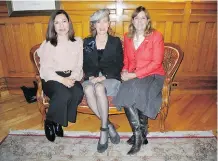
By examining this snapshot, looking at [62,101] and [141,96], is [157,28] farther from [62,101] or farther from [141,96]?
[62,101]

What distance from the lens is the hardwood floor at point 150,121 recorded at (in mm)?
2754

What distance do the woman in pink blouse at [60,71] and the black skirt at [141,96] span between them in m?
0.44

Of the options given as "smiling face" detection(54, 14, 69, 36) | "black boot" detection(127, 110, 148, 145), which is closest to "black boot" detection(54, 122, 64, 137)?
"black boot" detection(127, 110, 148, 145)

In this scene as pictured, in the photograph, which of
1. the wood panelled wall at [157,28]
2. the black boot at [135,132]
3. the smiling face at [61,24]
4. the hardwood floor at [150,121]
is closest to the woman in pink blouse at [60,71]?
the smiling face at [61,24]

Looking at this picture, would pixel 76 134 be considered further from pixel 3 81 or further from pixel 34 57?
pixel 3 81

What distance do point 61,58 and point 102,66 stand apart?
1.52 feet

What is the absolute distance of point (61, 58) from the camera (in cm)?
254

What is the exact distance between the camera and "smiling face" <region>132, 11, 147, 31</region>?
239 centimetres

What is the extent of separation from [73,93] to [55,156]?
65cm

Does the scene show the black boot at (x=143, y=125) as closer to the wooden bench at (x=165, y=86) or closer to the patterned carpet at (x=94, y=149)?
the patterned carpet at (x=94, y=149)

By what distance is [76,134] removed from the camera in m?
2.62

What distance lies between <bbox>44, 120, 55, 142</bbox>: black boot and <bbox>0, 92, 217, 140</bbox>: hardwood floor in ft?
0.94

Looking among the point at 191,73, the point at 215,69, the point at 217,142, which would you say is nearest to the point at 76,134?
the point at 217,142

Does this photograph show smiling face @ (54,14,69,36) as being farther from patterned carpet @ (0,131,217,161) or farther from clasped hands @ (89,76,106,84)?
patterned carpet @ (0,131,217,161)
